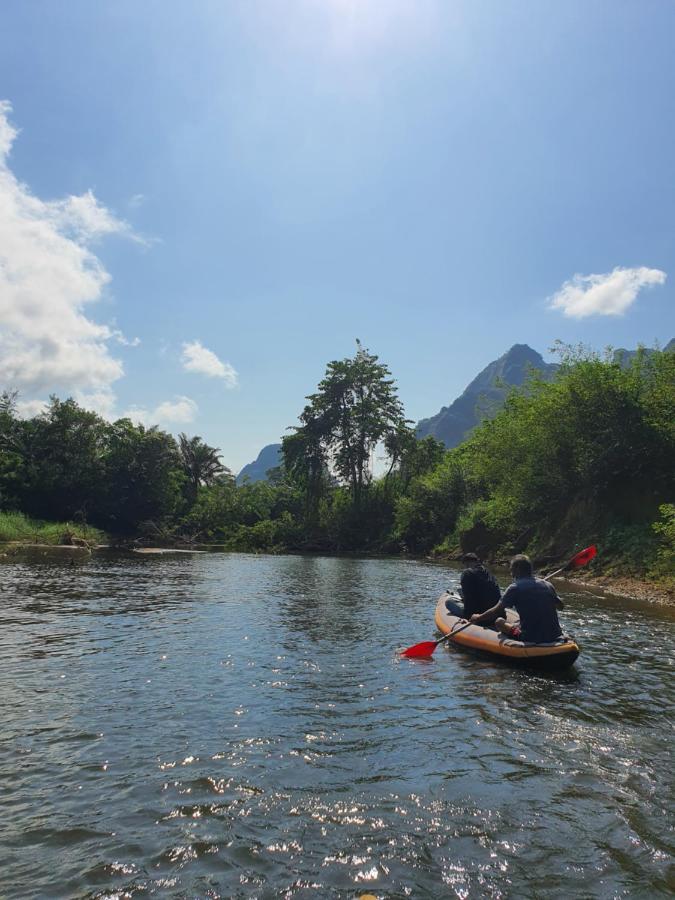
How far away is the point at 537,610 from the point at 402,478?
46.1 meters

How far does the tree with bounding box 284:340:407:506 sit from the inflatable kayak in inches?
1689

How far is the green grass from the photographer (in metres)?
33.3

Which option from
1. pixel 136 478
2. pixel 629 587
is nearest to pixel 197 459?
pixel 136 478

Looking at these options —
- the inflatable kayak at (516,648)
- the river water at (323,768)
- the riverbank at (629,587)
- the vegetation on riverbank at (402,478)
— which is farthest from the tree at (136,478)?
the inflatable kayak at (516,648)

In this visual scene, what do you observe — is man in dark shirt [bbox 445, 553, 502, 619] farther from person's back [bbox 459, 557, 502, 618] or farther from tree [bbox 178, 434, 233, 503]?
tree [bbox 178, 434, 233, 503]

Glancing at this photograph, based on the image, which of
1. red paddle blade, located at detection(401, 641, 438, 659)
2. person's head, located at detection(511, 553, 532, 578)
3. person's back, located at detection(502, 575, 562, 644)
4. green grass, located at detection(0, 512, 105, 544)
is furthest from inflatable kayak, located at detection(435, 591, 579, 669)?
green grass, located at detection(0, 512, 105, 544)

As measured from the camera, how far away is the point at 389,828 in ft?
14.8

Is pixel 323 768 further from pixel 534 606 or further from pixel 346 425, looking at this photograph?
pixel 346 425

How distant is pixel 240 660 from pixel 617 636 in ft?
26.1

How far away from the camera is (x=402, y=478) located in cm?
5541

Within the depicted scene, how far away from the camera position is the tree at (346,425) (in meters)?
54.5

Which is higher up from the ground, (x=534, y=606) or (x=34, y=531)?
(x=34, y=531)

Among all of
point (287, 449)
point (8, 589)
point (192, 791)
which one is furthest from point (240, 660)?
point (287, 449)

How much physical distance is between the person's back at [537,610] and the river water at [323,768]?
2.11 feet
